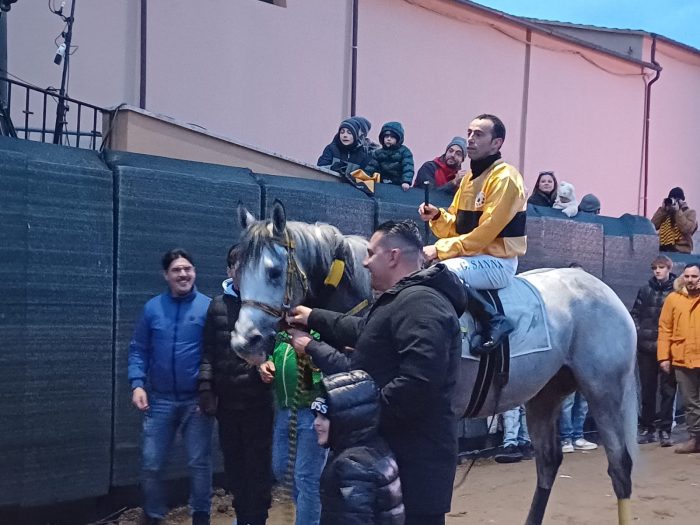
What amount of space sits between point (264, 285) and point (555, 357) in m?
2.33

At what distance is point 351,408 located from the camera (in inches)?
135

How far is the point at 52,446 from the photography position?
590 centimetres

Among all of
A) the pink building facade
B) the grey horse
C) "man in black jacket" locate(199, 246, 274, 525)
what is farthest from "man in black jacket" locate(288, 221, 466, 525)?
the pink building facade

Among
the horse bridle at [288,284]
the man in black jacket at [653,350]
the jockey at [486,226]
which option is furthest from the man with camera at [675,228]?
the horse bridle at [288,284]

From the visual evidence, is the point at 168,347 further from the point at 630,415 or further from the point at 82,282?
the point at 630,415

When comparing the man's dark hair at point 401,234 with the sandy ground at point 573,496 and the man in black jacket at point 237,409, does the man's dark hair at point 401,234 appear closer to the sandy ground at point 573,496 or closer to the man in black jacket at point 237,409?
the man in black jacket at point 237,409

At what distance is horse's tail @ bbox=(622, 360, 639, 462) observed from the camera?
637 centimetres

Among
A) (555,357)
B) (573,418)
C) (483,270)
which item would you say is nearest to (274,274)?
(483,270)

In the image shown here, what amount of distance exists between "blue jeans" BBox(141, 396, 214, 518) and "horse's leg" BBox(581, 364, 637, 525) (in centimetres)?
257

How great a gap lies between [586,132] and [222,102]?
337 inches

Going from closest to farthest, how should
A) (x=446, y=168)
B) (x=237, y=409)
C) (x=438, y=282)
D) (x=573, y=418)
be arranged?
(x=438, y=282)
(x=237, y=409)
(x=446, y=168)
(x=573, y=418)

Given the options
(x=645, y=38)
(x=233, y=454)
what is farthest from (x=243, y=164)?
(x=645, y=38)

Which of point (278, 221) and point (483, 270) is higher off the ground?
point (278, 221)

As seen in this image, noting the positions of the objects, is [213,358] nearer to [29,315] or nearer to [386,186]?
[29,315]
